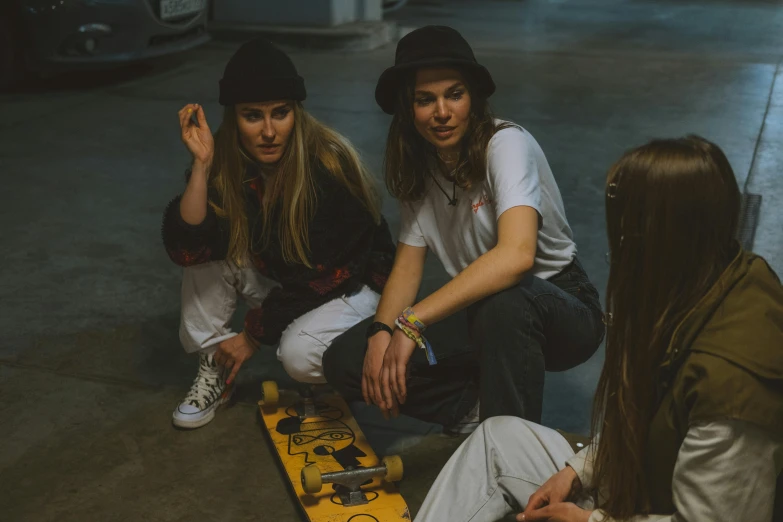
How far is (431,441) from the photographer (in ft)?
8.83

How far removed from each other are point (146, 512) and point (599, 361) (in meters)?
1.51

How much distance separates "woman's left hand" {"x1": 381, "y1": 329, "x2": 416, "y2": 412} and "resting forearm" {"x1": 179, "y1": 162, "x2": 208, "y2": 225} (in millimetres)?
634

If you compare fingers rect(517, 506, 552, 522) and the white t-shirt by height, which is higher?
the white t-shirt

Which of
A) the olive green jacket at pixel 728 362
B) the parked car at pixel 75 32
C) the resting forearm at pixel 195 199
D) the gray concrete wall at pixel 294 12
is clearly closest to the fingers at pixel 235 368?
the resting forearm at pixel 195 199

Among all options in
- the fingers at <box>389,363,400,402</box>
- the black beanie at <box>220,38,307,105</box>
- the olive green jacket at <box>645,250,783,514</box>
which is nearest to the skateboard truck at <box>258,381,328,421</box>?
the fingers at <box>389,363,400,402</box>

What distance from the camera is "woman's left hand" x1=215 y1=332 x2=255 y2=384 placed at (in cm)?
279

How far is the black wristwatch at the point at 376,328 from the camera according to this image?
2.47m

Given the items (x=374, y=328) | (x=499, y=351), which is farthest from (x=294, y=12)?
(x=499, y=351)

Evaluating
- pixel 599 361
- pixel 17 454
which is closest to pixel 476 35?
pixel 599 361

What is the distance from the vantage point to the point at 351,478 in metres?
2.36

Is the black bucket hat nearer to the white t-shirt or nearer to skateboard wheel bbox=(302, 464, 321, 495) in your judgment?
the white t-shirt

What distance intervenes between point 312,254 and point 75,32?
4.62 meters

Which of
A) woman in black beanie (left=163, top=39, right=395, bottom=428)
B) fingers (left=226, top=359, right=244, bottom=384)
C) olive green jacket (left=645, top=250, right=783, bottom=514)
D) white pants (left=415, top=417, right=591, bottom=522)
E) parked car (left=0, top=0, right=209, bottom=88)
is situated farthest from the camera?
parked car (left=0, top=0, right=209, bottom=88)

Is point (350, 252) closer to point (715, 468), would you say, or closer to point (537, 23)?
point (715, 468)
